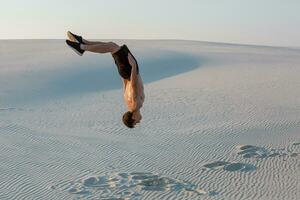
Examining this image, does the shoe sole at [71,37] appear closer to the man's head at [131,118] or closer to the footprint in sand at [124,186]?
the man's head at [131,118]

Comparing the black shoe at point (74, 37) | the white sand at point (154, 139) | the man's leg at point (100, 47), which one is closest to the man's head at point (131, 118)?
the man's leg at point (100, 47)

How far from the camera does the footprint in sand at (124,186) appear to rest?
1468cm

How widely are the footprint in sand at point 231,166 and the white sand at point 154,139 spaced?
0.11 ft

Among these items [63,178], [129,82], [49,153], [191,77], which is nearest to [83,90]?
[191,77]

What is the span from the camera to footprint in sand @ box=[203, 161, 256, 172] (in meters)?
17.3

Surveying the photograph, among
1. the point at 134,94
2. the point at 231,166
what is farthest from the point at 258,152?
the point at 134,94

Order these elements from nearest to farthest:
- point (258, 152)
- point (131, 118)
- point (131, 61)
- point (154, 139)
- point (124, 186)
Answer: point (131, 61), point (131, 118), point (124, 186), point (258, 152), point (154, 139)

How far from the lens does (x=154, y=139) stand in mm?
21531

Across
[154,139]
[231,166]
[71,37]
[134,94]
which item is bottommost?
[154,139]

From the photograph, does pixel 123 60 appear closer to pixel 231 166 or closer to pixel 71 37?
pixel 71 37

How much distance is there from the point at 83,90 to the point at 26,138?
1496 cm

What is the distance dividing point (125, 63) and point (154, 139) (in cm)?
1732

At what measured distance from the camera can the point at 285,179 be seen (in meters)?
16.4

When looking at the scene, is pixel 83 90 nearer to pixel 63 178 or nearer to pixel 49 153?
pixel 49 153
